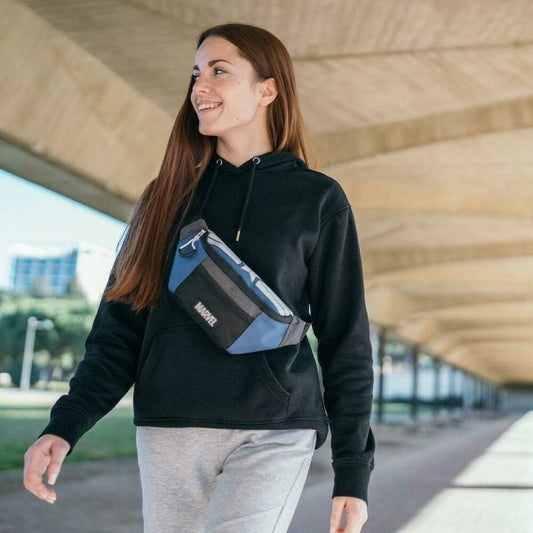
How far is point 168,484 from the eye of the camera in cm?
249

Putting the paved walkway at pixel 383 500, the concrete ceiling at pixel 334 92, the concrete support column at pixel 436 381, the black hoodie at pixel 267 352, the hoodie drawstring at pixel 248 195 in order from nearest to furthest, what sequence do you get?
the black hoodie at pixel 267 352 → the hoodie drawstring at pixel 248 195 → the paved walkway at pixel 383 500 → the concrete ceiling at pixel 334 92 → the concrete support column at pixel 436 381

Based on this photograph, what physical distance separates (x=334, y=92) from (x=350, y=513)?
37.9 ft

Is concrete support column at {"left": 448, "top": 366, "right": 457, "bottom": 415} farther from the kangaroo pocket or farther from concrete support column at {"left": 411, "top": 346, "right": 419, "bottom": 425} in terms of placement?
the kangaroo pocket

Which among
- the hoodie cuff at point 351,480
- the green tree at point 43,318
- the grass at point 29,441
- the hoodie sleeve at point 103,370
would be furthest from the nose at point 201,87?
the grass at point 29,441

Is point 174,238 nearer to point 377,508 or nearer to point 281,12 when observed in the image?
point 281,12

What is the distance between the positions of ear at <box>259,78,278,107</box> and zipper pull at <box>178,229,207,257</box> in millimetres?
529

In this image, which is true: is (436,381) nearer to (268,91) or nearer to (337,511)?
(268,91)

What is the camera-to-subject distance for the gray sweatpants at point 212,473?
7.96 feet

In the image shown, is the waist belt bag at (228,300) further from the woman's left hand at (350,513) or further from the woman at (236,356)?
the woman's left hand at (350,513)

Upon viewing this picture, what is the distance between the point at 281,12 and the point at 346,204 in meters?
7.96

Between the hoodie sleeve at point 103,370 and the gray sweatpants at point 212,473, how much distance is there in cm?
22

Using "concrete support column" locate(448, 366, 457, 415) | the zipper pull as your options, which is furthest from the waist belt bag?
"concrete support column" locate(448, 366, 457, 415)

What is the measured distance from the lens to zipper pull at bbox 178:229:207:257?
8.74 feet

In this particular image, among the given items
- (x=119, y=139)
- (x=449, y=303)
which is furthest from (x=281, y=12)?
(x=449, y=303)
